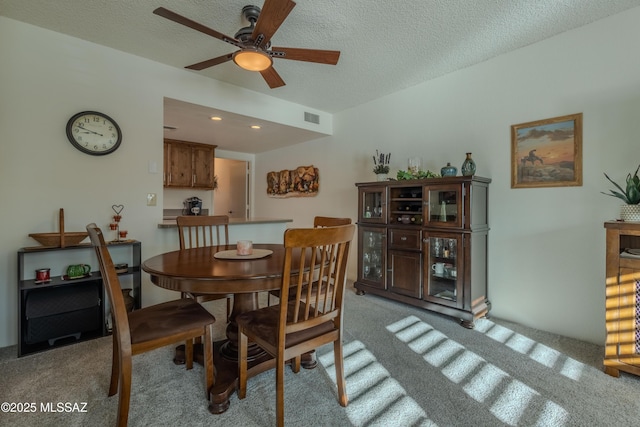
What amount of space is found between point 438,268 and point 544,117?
1648 millimetres

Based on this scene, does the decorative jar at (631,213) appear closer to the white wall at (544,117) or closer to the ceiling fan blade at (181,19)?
the white wall at (544,117)

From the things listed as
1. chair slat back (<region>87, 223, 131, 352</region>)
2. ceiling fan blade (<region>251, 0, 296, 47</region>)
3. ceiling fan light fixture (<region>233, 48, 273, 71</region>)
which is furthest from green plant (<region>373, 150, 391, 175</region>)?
chair slat back (<region>87, 223, 131, 352</region>)

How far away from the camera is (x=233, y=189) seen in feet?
22.9

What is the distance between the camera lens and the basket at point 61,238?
2.25 meters

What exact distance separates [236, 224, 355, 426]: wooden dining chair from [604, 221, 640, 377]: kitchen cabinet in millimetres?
1762

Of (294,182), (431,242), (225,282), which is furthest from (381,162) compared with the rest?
(225,282)

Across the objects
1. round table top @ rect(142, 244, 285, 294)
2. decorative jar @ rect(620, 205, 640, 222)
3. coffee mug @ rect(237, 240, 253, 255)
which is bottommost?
round table top @ rect(142, 244, 285, 294)

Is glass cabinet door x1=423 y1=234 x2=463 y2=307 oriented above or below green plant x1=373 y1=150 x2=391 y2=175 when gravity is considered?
below

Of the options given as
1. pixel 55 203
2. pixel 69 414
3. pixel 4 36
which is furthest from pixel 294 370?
pixel 4 36

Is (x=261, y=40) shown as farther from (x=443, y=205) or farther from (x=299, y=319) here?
(x=443, y=205)

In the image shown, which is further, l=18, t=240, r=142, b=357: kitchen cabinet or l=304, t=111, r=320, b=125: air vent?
l=304, t=111, r=320, b=125: air vent

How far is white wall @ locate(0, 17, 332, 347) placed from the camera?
2277mm

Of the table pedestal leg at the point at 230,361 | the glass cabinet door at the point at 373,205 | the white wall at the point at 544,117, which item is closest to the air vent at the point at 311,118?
the white wall at the point at 544,117

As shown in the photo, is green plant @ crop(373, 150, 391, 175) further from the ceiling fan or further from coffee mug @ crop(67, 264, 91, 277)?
coffee mug @ crop(67, 264, 91, 277)
